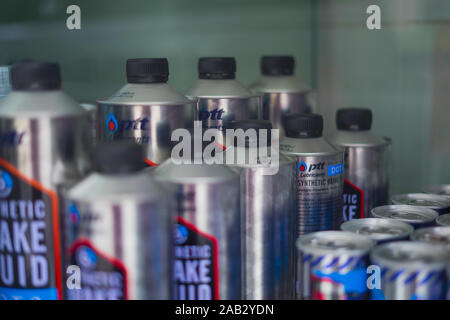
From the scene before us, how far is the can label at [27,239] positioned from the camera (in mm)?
877

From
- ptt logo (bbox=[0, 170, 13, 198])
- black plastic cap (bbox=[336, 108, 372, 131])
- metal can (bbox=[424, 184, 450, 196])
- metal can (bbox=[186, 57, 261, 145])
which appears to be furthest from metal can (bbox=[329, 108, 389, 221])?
ptt logo (bbox=[0, 170, 13, 198])

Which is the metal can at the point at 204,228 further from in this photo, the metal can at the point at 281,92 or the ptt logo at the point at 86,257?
the metal can at the point at 281,92

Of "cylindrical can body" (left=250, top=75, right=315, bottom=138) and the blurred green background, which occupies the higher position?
the blurred green background

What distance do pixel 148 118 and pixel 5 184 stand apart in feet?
0.92

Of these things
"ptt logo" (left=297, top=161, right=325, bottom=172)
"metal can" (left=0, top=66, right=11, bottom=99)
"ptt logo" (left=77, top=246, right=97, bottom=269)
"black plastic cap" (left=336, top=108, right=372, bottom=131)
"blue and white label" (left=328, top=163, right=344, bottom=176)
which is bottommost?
"ptt logo" (left=77, top=246, right=97, bottom=269)

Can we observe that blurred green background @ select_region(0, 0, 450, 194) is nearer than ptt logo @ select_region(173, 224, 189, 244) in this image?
No

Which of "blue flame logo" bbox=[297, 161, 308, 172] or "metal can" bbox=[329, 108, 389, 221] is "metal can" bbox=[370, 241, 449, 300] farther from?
"metal can" bbox=[329, 108, 389, 221]

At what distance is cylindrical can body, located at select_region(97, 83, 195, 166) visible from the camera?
3.49 feet

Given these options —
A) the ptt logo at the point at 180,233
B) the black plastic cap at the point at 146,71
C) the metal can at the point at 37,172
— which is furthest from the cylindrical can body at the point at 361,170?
the metal can at the point at 37,172

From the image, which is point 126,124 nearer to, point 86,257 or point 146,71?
point 146,71

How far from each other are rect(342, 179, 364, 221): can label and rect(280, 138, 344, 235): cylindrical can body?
0.16m
